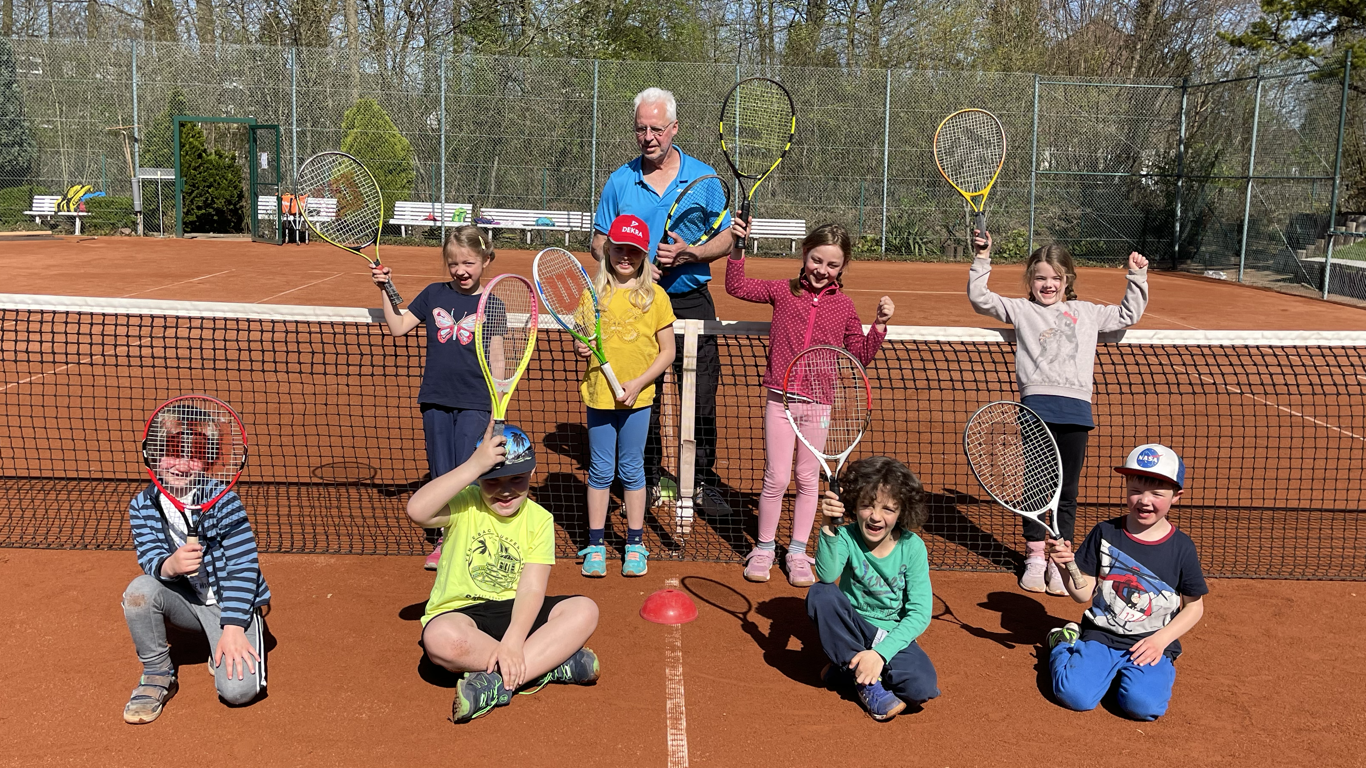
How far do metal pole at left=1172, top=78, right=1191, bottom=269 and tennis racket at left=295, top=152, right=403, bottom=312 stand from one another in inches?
766

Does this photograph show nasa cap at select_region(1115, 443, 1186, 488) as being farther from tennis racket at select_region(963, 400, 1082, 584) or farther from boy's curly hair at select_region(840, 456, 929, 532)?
boy's curly hair at select_region(840, 456, 929, 532)

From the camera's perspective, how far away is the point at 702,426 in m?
6.09

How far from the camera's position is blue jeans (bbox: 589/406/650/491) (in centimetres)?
512

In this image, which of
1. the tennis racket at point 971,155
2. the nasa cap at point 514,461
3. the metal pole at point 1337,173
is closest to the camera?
the nasa cap at point 514,461

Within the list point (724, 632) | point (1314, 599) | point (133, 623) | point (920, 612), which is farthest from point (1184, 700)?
point (133, 623)

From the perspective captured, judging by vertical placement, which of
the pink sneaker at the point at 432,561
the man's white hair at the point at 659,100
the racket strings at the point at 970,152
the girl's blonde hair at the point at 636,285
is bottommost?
the pink sneaker at the point at 432,561

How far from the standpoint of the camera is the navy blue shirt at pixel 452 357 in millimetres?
5051

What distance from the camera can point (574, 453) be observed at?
7426 mm

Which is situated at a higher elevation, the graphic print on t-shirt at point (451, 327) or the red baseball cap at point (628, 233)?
the red baseball cap at point (628, 233)

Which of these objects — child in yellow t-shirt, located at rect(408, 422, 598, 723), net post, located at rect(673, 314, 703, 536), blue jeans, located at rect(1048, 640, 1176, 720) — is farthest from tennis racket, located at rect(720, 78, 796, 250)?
child in yellow t-shirt, located at rect(408, 422, 598, 723)

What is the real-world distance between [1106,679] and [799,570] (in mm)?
1550

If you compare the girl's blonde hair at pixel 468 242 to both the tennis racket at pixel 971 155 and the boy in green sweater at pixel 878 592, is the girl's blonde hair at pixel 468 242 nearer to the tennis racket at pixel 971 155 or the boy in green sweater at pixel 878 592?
the boy in green sweater at pixel 878 592

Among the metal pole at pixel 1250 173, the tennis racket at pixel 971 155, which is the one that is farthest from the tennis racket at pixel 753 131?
the metal pole at pixel 1250 173

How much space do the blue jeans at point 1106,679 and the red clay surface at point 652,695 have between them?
0.20 ft
